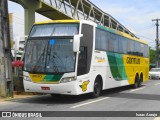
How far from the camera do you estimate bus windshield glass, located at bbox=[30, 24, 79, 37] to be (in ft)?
44.6

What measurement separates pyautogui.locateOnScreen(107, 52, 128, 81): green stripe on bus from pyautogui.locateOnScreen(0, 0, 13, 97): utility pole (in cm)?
486

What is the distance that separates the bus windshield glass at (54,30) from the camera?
13600 millimetres

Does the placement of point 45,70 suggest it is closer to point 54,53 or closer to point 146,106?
point 54,53

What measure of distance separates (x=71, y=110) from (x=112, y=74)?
6434mm

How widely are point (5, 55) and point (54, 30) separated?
3116mm

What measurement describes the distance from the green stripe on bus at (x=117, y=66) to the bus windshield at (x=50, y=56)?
4.10 m

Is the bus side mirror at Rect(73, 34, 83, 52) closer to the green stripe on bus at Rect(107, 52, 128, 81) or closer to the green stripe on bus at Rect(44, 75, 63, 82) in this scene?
the green stripe on bus at Rect(44, 75, 63, 82)

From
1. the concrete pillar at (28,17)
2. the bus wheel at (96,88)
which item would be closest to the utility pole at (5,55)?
the bus wheel at (96,88)

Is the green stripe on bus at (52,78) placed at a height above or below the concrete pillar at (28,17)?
below

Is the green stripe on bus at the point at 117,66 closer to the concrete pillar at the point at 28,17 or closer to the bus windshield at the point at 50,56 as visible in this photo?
the bus windshield at the point at 50,56

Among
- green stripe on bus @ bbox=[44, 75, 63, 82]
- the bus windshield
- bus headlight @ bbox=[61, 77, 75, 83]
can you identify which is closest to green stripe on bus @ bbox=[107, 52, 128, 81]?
the bus windshield

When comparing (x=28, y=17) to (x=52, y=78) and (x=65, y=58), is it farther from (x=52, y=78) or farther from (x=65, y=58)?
(x=52, y=78)

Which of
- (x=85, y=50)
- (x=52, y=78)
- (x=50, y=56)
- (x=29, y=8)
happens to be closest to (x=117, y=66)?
(x=85, y=50)

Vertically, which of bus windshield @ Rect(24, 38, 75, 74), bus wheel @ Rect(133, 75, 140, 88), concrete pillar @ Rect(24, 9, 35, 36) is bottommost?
bus wheel @ Rect(133, 75, 140, 88)
